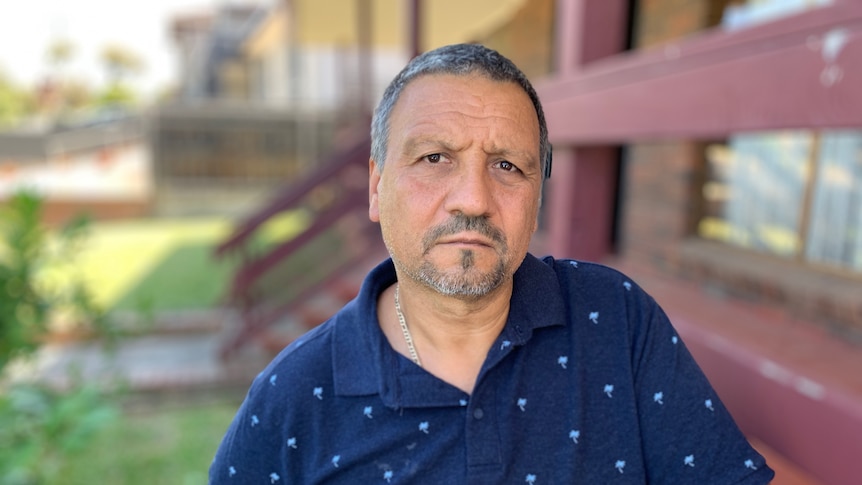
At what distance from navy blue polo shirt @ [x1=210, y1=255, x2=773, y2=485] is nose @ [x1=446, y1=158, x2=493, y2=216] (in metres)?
0.25

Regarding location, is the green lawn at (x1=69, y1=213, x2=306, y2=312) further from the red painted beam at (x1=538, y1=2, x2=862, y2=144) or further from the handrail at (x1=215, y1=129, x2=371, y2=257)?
the red painted beam at (x1=538, y1=2, x2=862, y2=144)

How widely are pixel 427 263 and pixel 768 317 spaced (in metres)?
1.83

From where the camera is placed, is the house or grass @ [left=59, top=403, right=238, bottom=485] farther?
the house

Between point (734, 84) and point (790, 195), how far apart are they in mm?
2044

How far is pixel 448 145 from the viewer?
99 centimetres

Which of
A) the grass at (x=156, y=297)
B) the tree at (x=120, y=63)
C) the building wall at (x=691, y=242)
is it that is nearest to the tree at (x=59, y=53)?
the tree at (x=120, y=63)

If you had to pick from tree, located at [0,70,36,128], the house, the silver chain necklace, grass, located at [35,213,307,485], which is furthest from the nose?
tree, located at [0,70,36,128]

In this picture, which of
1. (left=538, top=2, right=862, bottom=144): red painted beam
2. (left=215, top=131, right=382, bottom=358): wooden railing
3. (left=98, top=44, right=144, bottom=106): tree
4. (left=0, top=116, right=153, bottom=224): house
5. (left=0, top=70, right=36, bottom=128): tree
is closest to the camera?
(left=538, top=2, right=862, bottom=144): red painted beam

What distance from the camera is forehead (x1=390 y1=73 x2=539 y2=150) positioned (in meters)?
1.00

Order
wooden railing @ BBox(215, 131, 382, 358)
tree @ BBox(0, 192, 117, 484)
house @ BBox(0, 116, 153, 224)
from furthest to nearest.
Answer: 1. house @ BBox(0, 116, 153, 224)
2. wooden railing @ BBox(215, 131, 382, 358)
3. tree @ BBox(0, 192, 117, 484)

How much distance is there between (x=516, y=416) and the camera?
1.01 m

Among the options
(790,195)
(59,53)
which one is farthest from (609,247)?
(59,53)

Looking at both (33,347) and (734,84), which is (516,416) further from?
(33,347)

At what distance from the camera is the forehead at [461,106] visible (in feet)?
3.28
